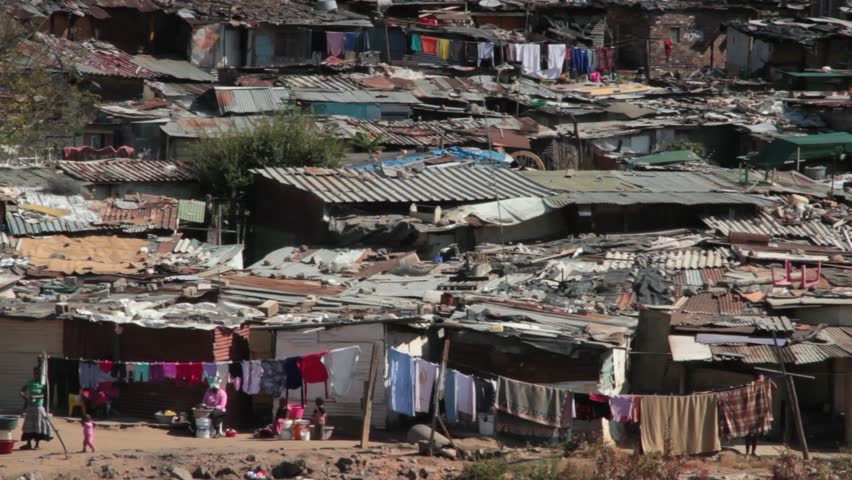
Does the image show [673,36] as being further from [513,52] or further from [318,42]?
[318,42]

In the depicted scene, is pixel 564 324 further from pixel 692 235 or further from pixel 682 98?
pixel 682 98

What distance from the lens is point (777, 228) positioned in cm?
2197

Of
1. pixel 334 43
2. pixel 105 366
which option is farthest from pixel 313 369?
pixel 334 43

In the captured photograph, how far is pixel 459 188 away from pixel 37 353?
8.44 metres

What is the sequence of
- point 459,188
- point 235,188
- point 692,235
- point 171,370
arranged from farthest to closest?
point 235,188, point 459,188, point 692,235, point 171,370

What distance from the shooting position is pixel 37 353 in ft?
53.8

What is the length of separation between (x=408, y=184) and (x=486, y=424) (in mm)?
8238

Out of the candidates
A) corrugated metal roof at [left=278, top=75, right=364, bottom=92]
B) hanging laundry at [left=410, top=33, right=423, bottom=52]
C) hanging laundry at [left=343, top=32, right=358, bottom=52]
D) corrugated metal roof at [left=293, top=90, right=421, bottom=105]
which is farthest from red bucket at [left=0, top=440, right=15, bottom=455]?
hanging laundry at [left=410, top=33, right=423, bottom=52]

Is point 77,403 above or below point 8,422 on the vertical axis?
below

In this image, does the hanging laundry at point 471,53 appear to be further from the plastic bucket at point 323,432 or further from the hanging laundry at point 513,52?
the plastic bucket at point 323,432

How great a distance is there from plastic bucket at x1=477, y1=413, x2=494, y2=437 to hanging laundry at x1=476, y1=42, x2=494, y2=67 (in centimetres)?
2284

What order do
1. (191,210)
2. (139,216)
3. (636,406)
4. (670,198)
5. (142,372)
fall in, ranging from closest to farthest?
(636,406) → (142,372) → (670,198) → (139,216) → (191,210)

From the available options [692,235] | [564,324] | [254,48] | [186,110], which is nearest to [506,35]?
[254,48]

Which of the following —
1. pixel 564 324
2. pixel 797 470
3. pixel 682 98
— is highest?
pixel 682 98
